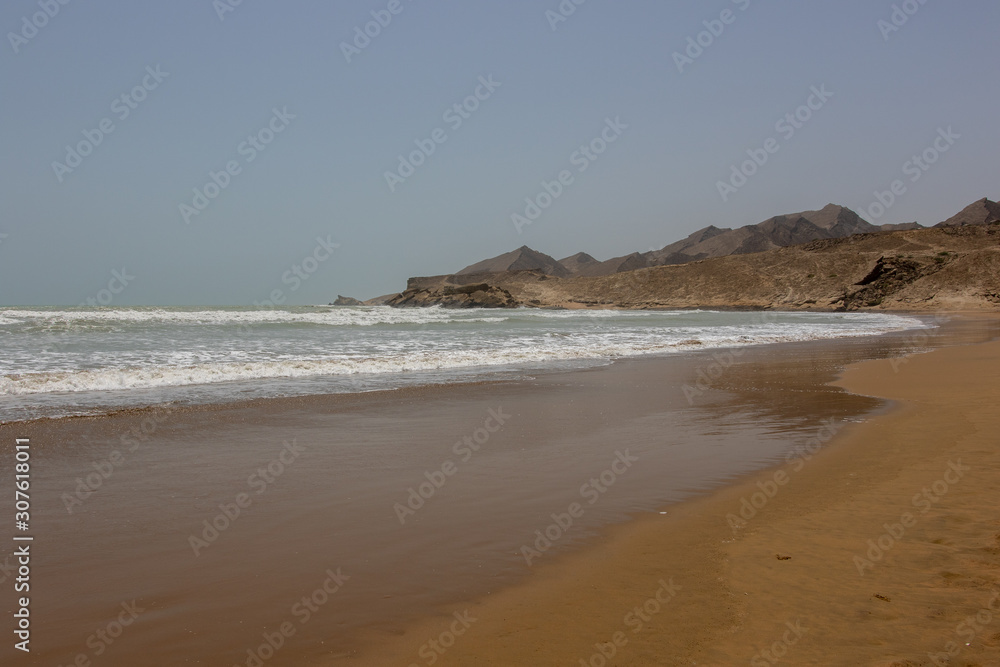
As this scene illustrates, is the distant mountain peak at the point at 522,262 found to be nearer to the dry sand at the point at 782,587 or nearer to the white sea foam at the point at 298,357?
the white sea foam at the point at 298,357

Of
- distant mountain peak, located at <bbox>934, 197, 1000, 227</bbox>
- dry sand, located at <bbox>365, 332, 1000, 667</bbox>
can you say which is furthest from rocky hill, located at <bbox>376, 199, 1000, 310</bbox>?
dry sand, located at <bbox>365, 332, 1000, 667</bbox>

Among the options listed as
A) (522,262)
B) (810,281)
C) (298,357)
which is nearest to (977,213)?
(810,281)

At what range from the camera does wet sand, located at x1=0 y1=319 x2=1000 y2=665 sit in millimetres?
2832

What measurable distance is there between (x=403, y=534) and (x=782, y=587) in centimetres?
226

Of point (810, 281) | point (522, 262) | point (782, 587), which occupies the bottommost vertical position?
point (782, 587)

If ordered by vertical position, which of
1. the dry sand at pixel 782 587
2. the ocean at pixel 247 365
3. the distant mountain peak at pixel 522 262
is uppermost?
the distant mountain peak at pixel 522 262

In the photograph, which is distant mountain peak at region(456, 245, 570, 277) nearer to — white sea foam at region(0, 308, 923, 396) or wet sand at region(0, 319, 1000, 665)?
white sea foam at region(0, 308, 923, 396)

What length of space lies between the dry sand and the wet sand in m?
0.02

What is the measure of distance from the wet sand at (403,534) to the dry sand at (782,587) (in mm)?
20

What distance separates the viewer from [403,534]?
13.5 ft

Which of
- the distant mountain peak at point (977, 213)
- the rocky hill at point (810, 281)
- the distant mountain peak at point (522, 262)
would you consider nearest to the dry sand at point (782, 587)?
the rocky hill at point (810, 281)

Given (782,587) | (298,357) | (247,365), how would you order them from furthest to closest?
(298,357), (247,365), (782,587)

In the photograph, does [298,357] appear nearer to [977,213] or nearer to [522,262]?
[977,213]

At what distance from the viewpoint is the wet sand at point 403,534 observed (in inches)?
111
